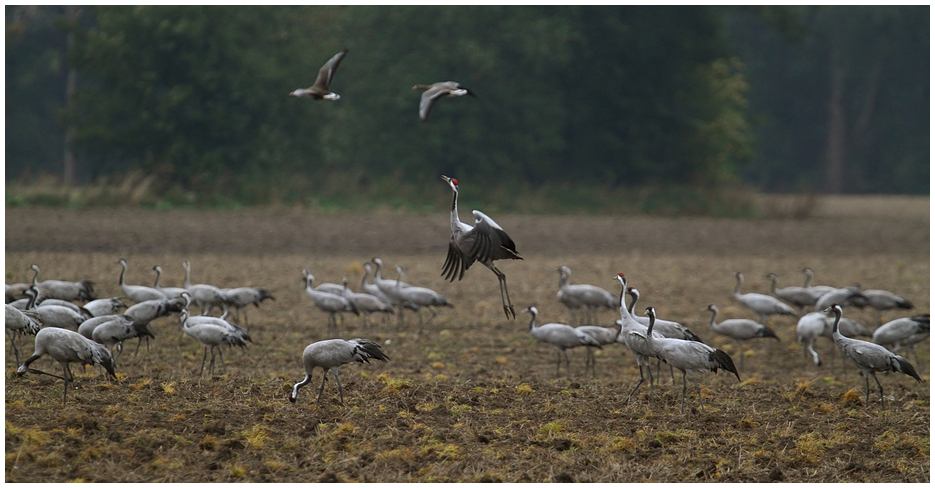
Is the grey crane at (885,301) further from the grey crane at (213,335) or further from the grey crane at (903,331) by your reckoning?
the grey crane at (213,335)

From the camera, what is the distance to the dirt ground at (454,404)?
7105mm

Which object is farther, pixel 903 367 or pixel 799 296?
pixel 799 296

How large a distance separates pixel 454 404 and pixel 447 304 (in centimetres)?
520

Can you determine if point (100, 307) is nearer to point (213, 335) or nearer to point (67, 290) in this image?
point (213, 335)

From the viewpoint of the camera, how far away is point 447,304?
13.9 m

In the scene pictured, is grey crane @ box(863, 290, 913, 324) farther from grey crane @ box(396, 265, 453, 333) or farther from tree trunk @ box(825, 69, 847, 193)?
tree trunk @ box(825, 69, 847, 193)

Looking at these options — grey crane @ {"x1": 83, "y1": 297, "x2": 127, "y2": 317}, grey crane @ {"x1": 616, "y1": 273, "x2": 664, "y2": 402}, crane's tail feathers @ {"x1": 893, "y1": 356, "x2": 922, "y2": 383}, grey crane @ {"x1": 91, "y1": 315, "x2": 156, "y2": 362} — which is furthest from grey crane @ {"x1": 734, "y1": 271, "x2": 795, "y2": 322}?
grey crane @ {"x1": 83, "y1": 297, "x2": 127, "y2": 317}

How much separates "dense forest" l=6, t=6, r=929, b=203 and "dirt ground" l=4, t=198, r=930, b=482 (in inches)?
519

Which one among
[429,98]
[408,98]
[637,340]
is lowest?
[637,340]

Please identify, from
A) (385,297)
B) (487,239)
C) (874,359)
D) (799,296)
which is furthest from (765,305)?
(487,239)

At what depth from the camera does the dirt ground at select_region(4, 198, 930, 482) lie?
711cm

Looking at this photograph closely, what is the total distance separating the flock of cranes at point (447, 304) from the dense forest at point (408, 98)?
1625cm

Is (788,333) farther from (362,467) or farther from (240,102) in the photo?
(240,102)

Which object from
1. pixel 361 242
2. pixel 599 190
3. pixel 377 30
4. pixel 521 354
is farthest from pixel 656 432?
pixel 377 30
